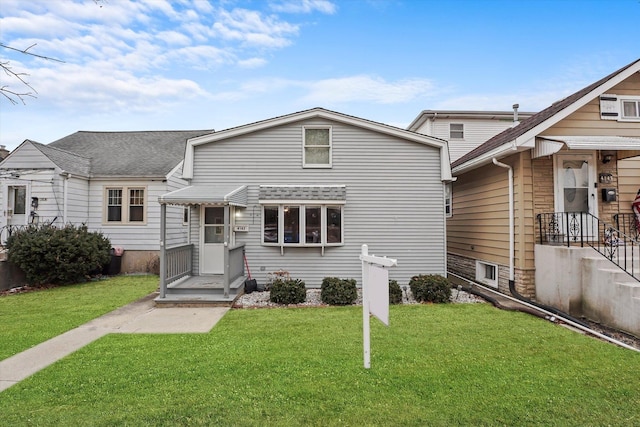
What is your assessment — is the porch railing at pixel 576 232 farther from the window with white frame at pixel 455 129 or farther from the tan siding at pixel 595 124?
the window with white frame at pixel 455 129

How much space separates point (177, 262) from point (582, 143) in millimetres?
10628

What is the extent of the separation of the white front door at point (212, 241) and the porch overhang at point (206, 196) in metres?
0.99

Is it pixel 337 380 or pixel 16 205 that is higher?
pixel 16 205

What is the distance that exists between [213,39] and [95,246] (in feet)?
27.6

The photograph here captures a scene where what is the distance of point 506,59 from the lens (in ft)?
48.0

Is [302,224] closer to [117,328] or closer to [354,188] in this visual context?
[354,188]

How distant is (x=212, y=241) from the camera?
1045 centimetres

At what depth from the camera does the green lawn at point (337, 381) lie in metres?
3.20

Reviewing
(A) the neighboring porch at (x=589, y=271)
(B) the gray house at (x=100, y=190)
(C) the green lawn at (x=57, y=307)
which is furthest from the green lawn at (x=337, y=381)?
(B) the gray house at (x=100, y=190)

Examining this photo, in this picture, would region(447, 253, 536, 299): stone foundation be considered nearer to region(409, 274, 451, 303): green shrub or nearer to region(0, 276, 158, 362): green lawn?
region(409, 274, 451, 303): green shrub

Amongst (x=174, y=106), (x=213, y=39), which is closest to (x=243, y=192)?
(x=213, y=39)

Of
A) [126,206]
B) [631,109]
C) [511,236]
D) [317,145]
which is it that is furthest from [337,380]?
[126,206]

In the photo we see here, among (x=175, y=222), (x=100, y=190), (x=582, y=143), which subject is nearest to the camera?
(x=582, y=143)

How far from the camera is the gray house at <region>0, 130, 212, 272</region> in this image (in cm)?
1206
